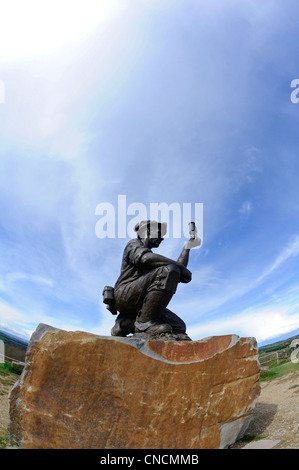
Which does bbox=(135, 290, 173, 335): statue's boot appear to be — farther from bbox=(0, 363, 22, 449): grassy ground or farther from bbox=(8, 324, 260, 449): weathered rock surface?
bbox=(0, 363, 22, 449): grassy ground

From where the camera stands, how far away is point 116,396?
11.3 feet

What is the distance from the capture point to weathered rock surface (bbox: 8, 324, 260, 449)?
329 centimetres

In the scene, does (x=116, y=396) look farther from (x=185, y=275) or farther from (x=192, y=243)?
(x=192, y=243)

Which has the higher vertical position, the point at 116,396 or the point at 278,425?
the point at 116,396

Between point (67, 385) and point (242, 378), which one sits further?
point (242, 378)

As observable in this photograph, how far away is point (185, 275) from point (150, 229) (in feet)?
3.34

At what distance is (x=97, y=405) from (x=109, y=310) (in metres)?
2.03

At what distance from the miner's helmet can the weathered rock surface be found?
7.14 feet

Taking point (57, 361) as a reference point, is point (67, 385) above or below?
below

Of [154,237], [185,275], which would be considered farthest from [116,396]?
[154,237]

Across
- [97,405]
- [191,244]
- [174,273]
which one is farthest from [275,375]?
[97,405]
